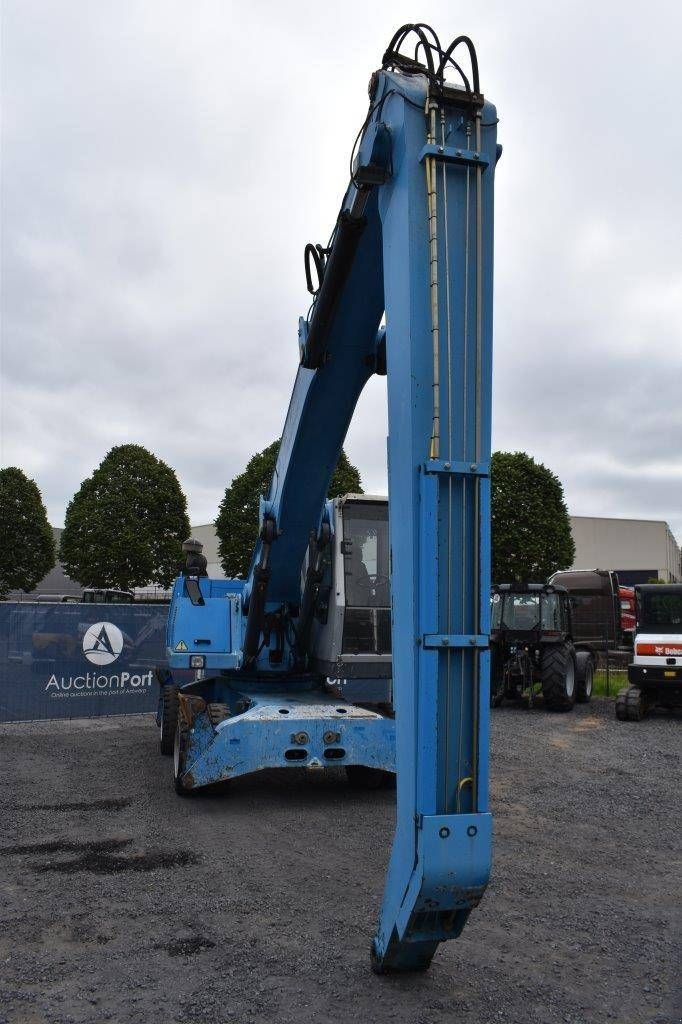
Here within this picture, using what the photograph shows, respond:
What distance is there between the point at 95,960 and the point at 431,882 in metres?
1.87

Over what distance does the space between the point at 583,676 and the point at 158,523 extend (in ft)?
68.9

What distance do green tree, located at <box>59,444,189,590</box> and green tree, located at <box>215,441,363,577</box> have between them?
6.00ft

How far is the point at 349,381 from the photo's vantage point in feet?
20.3

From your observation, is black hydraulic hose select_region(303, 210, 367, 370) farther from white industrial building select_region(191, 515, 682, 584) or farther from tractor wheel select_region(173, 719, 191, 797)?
white industrial building select_region(191, 515, 682, 584)

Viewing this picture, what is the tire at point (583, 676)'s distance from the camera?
15305 mm

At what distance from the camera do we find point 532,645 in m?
14.2

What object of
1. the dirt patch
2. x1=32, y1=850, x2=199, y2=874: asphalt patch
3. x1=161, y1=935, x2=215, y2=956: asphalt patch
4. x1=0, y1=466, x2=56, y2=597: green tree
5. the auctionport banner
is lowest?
x1=161, y1=935, x2=215, y2=956: asphalt patch

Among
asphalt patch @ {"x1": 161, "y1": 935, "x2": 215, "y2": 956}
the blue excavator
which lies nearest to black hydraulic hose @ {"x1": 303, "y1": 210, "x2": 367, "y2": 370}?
the blue excavator

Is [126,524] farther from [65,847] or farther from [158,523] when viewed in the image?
[65,847]

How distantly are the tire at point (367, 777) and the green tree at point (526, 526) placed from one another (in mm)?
24357

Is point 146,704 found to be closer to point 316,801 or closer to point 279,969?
point 316,801

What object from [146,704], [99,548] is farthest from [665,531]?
[146,704]

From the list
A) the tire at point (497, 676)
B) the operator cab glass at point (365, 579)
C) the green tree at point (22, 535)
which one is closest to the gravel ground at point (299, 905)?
the operator cab glass at point (365, 579)

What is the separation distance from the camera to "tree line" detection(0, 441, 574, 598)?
31734 millimetres
